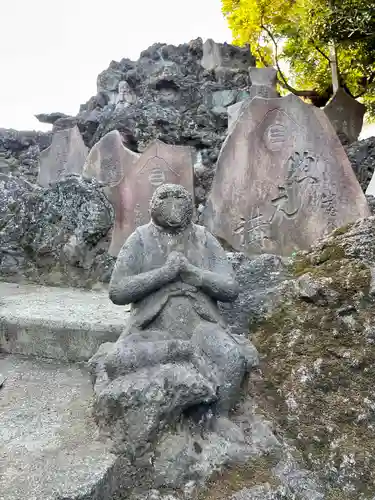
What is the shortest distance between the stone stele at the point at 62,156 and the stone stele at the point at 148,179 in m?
3.88

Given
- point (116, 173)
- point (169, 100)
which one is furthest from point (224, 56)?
point (116, 173)

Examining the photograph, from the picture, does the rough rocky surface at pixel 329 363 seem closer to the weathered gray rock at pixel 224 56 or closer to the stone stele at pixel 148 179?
the stone stele at pixel 148 179

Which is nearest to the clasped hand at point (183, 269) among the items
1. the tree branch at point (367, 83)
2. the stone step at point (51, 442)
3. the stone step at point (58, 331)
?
the stone step at point (51, 442)

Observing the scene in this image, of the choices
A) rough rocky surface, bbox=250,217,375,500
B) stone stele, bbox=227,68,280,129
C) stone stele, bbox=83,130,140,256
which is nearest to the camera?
rough rocky surface, bbox=250,217,375,500

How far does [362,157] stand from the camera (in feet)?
34.8

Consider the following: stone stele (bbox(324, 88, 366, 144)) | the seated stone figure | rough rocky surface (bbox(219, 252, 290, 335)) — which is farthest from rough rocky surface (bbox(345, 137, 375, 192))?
the seated stone figure

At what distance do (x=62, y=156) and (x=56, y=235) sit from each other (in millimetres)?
5683

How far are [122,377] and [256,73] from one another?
1294cm

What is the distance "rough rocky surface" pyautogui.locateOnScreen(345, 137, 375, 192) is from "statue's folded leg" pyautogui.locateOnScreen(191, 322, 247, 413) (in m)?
8.93

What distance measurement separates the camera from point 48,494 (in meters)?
1.83

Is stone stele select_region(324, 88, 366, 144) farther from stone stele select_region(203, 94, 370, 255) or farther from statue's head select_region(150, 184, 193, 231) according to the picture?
statue's head select_region(150, 184, 193, 231)

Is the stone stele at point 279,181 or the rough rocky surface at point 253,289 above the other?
the stone stele at point 279,181

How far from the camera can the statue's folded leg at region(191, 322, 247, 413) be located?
7.71ft

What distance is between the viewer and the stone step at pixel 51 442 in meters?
1.89
